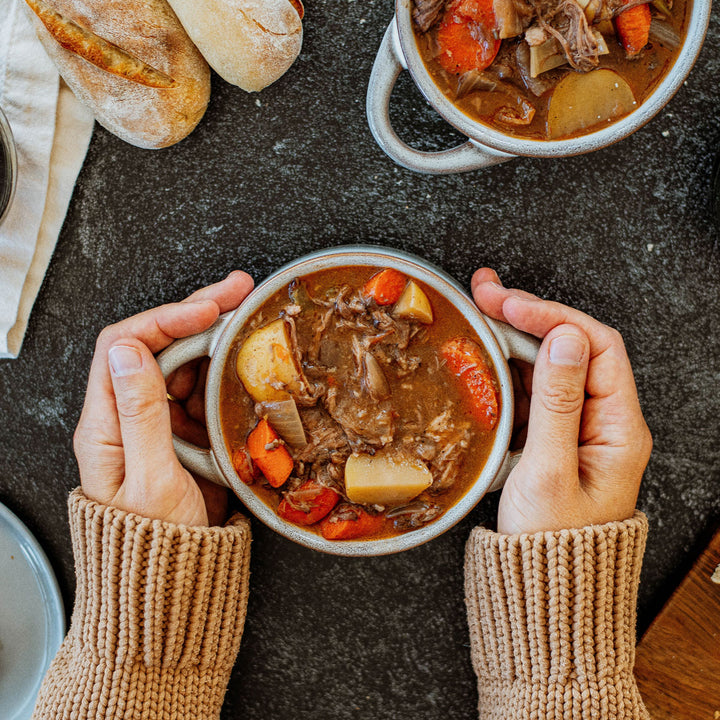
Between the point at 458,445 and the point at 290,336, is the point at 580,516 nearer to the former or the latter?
the point at 458,445

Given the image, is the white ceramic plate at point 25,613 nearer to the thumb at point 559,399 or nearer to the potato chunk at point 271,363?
the potato chunk at point 271,363

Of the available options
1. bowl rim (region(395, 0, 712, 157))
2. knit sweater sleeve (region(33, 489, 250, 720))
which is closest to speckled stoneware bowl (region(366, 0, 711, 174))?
bowl rim (region(395, 0, 712, 157))

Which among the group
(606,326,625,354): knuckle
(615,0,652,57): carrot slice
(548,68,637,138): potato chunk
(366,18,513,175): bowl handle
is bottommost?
(606,326,625,354): knuckle

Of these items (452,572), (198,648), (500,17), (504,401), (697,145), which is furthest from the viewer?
(452,572)

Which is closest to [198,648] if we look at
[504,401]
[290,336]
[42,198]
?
[290,336]

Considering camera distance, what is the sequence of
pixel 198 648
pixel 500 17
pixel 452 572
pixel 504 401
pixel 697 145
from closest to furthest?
pixel 500 17, pixel 504 401, pixel 198 648, pixel 697 145, pixel 452 572

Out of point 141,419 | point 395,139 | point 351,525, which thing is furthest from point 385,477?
point 395,139

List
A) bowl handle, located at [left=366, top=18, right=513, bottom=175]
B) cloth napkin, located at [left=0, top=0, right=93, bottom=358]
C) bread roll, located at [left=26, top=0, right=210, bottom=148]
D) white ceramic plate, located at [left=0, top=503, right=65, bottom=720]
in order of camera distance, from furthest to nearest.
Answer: white ceramic plate, located at [left=0, top=503, right=65, bottom=720]
cloth napkin, located at [left=0, top=0, right=93, bottom=358]
bread roll, located at [left=26, top=0, right=210, bottom=148]
bowl handle, located at [left=366, top=18, right=513, bottom=175]

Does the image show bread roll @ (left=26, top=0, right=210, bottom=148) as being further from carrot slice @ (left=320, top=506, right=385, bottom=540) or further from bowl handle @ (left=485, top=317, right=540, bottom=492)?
carrot slice @ (left=320, top=506, right=385, bottom=540)
